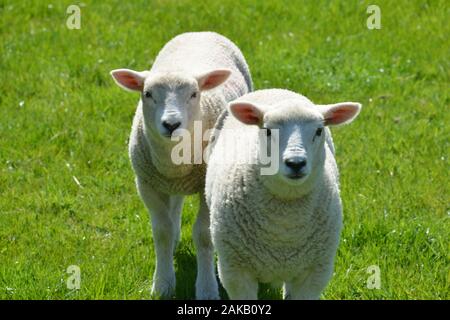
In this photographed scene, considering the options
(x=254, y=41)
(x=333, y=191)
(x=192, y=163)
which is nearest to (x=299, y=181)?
(x=333, y=191)

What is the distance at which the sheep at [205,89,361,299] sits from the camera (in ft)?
15.4

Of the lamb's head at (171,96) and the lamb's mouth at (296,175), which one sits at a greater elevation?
the lamb's head at (171,96)

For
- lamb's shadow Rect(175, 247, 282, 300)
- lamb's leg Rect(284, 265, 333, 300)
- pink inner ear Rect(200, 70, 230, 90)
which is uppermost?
pink inner ear Rect(200, 70, 230, 90)

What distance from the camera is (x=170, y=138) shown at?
539cm

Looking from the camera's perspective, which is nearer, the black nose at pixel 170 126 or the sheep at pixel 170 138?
the black nose at pixel 170 126

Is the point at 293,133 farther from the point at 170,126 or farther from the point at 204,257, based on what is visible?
the point at 204,257

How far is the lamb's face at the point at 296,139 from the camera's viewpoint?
4.47 m

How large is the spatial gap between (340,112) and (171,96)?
109cm

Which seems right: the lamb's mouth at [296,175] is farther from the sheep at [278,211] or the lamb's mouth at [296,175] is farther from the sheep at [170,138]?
the sheep at [170,138]

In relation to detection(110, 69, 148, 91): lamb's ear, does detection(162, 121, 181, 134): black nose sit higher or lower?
lower

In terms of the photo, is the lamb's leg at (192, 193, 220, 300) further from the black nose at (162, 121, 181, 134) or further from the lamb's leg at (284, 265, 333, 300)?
the lamb's leg at (284, 265, 333, 300)
